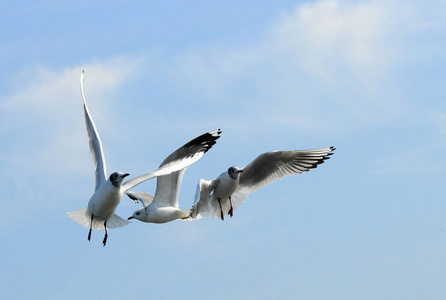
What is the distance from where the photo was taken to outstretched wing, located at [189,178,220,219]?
1196 centimetres

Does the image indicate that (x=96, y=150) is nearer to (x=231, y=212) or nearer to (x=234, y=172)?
(x=234, y=172)

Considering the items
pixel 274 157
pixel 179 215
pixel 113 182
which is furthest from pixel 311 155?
pixel 113 182

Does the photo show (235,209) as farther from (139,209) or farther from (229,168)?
(139,209)

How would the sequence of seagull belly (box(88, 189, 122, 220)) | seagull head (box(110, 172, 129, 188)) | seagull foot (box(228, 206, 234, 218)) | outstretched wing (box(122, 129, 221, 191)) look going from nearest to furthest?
1. seagull head (box(110, 172, 129, 188))
2. seagull belly (box(88, 189, 122, 220))
3. outstretched wing (box(122, 129, 221, 191))
4. seagull foot (box(228, 206, 234, 218))

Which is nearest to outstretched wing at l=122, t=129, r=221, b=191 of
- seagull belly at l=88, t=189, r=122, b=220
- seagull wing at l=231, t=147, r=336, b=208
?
seagull wing at l=231, t=147, r=336, b=208

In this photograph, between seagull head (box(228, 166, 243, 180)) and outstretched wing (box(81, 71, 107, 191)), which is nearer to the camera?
outstretched wing (box(81, 71, 107, 191))

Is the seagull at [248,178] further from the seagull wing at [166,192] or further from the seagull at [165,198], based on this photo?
the seagull wing at [166,192]

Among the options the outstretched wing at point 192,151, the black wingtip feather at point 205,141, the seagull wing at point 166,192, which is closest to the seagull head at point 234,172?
the outstretched wing at point 192,151

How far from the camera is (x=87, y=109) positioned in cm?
1232

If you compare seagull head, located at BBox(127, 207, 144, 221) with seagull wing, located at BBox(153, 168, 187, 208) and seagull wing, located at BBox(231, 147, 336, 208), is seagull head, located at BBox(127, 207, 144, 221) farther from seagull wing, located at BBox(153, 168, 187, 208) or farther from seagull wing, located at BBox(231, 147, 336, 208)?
seagull wing, located at BBox(231, 147, 336, 208)

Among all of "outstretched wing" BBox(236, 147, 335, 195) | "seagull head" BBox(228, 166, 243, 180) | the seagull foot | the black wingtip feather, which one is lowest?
the seagull foot

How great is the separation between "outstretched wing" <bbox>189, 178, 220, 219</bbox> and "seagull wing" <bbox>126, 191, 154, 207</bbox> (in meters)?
1.44

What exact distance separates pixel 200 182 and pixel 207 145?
44.2 inches

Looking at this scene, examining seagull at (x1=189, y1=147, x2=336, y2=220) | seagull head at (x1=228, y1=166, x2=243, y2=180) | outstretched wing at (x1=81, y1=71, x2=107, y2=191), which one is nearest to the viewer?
outstretched wing at (x1=81, y1=71, x2=107, y2=191)
